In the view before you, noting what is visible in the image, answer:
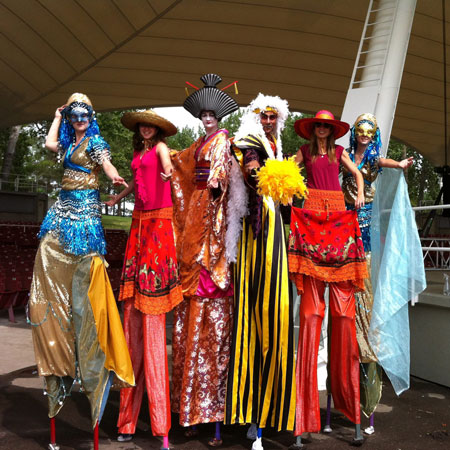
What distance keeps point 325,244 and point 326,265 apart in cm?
13

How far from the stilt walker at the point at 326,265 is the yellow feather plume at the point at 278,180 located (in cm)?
43

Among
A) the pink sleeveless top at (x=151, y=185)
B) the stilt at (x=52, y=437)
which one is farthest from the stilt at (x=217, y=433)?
the pink sleeveless top at (x=151, y=185)

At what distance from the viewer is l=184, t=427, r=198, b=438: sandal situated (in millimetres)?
3273

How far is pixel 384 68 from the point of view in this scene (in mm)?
5797

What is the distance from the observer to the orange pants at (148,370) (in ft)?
10.2

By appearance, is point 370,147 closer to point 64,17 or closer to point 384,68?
point 384,68

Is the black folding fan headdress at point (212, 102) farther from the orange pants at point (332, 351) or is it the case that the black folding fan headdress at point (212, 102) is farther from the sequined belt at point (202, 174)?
the orange pants at point (332, 351)

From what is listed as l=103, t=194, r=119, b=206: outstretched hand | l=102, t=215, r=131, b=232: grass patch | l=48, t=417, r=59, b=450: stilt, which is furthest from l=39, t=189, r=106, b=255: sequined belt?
l=102, t=215, r=131, b=232: grass patch

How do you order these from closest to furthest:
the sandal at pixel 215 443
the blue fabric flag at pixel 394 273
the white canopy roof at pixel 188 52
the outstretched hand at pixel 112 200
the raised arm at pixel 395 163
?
the sandal at pixel 215 443 → the outstretched hand at pixel 112 200 → the blue fabric flag at pixel 394 273 → the raised arm at pixel 395 163 → the white canopy roof at pixel 188 52

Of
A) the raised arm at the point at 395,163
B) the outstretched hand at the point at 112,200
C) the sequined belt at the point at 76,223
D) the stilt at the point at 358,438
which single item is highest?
the raised arm at the point at 395,163

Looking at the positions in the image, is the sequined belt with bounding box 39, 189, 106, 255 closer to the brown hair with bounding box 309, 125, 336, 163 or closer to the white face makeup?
the white face makeup

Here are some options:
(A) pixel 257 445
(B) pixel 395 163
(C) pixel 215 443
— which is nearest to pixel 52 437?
(C) pixel 215 443

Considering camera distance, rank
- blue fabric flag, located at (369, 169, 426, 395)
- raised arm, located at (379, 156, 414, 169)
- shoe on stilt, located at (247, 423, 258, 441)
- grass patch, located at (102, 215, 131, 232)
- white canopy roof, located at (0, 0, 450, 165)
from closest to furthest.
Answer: shoe on stilt, located at (247, 423, 258, 441) < blue fabric flag, located at (369, 169, 426, 395) < raised arm, located at (379, 156, 414, 169) < white canopy roof, located at (0, 0, 450, 165) < grass patch, located at (102, 215, 131, 232)

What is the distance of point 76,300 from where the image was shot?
10.1ft
